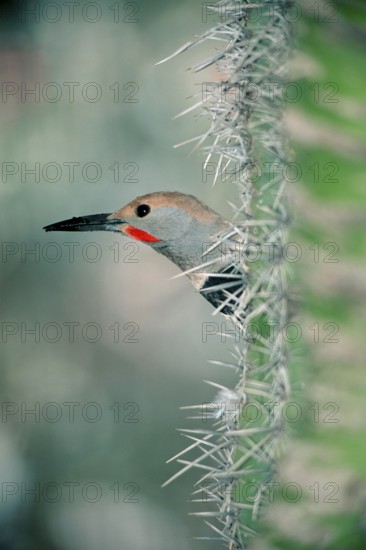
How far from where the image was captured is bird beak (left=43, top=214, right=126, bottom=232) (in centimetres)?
95

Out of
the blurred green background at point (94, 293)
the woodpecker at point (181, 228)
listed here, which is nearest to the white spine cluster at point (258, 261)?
the woodpecker at point (181, 228)

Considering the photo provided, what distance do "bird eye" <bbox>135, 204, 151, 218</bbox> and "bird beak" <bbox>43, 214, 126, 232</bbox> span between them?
33 millimetres

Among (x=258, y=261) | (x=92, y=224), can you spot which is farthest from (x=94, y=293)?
(x=258, y=261)

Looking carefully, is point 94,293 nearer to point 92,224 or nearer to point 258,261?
point 92,224

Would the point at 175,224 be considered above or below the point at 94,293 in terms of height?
above

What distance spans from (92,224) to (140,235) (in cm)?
8

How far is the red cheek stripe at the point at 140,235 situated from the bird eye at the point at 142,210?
0.02m

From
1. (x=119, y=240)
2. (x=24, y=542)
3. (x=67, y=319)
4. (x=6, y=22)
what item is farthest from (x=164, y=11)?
(x=24, y=542)

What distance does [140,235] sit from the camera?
923 millimetres

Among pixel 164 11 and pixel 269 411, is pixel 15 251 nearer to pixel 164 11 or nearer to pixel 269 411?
pixel 164 11

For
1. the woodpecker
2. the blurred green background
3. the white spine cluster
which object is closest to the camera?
the white spine cluster

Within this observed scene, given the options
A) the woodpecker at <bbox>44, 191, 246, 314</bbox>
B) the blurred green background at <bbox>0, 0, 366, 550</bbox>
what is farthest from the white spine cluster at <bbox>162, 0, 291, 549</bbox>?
the blurred green background at <bbox>0, 0, 366, 550</bbox>

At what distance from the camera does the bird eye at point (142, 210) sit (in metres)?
0.91

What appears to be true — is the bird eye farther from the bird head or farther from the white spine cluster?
the white spine cluster
